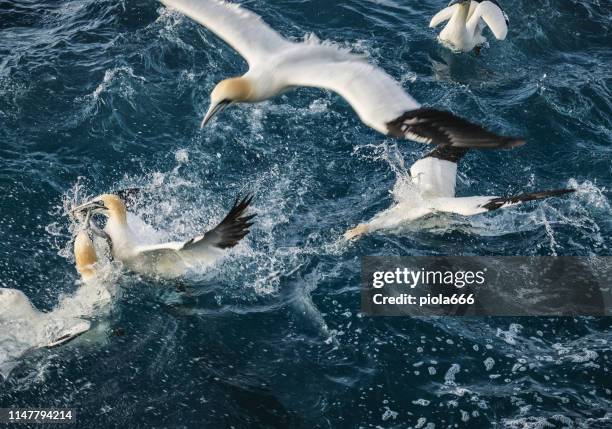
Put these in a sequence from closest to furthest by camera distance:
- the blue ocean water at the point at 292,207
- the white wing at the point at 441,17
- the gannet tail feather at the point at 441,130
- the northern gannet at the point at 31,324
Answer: the gannet tail feather at the point at 441,130 → the blue ocean water at the point at 292,207 → the northern gannet at the point at 31,324 → the white wing at the point at 441,17

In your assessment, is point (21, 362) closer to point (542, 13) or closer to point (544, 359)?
point (544, 359)

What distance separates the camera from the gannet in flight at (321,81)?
7.02 meters

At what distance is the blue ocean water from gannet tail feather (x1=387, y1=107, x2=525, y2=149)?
2309mm

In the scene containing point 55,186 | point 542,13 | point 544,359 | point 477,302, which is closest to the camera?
point 544,359

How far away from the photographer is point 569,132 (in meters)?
11.6

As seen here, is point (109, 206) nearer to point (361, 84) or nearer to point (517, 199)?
point (361, 84)

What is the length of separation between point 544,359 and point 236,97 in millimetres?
3979

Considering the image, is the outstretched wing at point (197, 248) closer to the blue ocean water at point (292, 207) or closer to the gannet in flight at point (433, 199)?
the blue ocean water at point (292, 207)

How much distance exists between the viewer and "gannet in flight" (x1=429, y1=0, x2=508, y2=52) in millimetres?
13281

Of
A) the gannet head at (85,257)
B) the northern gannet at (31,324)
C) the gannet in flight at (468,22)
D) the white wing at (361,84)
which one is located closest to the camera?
the white wing at (361,84)

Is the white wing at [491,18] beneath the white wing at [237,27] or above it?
above

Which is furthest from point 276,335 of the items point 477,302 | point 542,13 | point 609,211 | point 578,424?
point 542,13

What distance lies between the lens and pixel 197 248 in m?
8.18

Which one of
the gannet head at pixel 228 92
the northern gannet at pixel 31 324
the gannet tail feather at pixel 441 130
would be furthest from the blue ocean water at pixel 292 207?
the gannet tail feather at pixel 441 130
